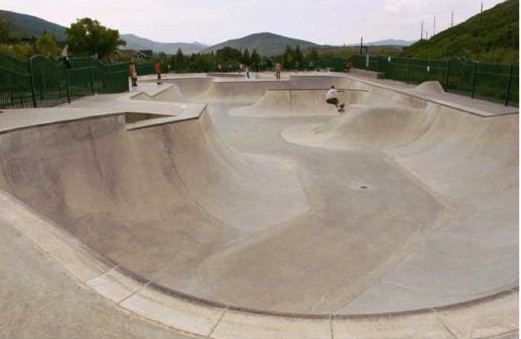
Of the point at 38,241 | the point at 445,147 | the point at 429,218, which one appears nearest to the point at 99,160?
the point at 38,241

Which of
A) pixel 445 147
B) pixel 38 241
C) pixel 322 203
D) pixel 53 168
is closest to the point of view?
pixel 38 241

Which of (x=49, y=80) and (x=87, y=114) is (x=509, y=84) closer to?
(x=87, y=114)

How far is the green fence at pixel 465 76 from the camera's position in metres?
14.6

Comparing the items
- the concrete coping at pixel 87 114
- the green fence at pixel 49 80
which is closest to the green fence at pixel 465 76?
the concrete coping at pixel 87 114

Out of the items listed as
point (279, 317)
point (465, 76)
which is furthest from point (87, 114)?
point (465, 76)

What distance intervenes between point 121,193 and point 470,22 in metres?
57.7

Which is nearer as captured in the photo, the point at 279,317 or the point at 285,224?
the point at 279,317

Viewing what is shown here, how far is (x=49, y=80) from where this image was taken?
13.0 meters

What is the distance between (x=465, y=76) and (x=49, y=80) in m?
16.5

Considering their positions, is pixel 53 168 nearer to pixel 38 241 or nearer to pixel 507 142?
pixel 38 241

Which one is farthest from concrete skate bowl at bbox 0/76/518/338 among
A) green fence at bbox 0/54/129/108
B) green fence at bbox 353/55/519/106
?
green fence at bbox 0/54/129/108

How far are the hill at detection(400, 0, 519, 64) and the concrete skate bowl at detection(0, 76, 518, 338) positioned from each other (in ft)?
87.4

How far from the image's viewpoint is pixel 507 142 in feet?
37.0

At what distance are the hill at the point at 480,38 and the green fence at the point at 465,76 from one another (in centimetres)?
1071
